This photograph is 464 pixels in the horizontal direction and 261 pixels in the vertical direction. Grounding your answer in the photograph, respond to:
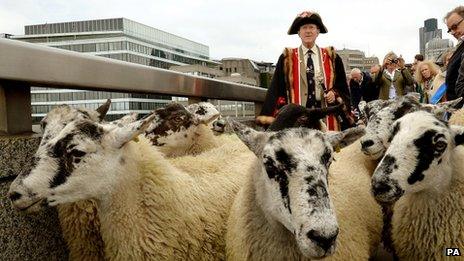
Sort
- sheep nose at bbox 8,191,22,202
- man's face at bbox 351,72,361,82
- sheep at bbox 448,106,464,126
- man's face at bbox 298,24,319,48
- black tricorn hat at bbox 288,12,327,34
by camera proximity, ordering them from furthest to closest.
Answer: man's face at bbox 351,72,361,82 → man's face at bbox 298,24,319,48 → black tricorn hat at bbox 288,12,327,34 → sheep at bbox 448,106,464,126 → sheep nose at bbox 8,191,22,202

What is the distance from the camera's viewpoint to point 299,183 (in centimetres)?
243

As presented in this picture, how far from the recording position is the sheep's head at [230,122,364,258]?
7.24ft

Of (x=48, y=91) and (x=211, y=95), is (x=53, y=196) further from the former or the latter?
(x=211, y=95)

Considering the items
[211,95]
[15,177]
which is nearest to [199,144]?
[211,95]

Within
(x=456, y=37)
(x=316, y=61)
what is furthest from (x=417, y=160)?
(x=456, y=37)

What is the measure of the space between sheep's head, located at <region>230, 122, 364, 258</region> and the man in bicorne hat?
1890 millimetres

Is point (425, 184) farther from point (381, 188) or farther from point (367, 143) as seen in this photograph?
point (367, 143)

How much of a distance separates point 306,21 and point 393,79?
541 centimetres

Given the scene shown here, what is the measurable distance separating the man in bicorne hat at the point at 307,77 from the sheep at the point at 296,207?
4.65ft

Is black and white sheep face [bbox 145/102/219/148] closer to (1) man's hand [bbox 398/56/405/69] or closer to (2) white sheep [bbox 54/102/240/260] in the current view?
(2) white sheep [bbox 54/102/240/260]

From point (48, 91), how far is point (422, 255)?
3.34 meters

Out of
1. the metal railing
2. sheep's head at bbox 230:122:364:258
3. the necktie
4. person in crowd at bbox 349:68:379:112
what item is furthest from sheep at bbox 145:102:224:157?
person in crowd at bbox 349:68:379:112

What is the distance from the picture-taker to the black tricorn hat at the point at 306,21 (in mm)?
4633

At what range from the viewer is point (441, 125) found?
315cm
